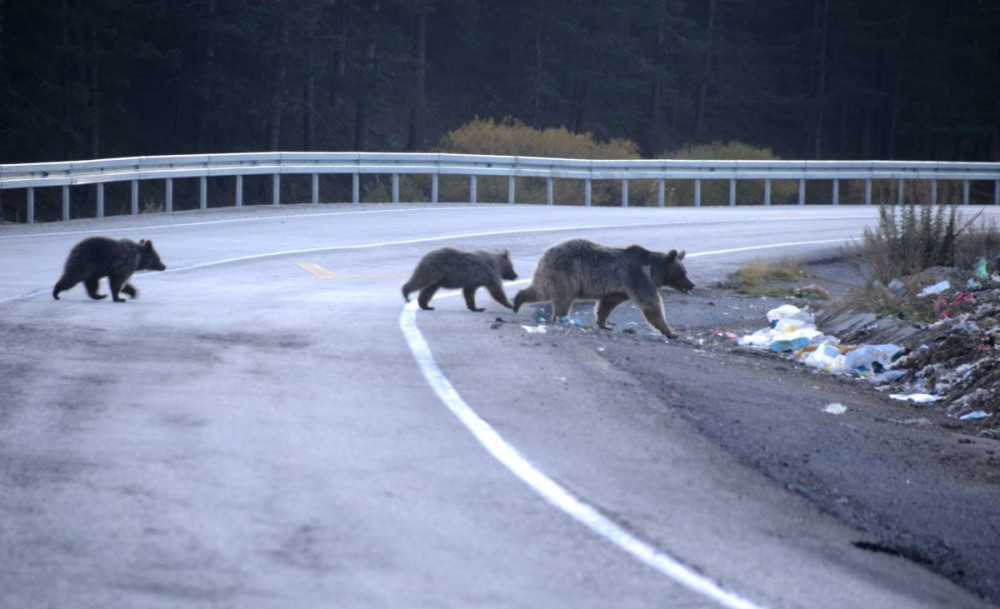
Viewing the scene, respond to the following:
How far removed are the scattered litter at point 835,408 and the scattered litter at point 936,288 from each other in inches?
267

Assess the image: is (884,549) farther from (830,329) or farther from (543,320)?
(830,329)

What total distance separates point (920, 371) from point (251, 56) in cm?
3928

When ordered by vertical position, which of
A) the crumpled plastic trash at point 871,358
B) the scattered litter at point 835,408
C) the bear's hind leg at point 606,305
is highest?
the bear's hind leg at point 606,305

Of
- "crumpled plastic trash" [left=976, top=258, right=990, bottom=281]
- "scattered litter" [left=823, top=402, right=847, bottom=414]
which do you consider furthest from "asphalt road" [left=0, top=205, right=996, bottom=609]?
"crumpled plastic trash" [left=976, top=258, right=990, bottom=281]

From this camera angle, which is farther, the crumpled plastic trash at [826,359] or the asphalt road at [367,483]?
the crumpled plastic trash at [826,359]

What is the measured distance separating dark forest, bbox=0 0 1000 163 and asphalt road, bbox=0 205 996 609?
34.3 m

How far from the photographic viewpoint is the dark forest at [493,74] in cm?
4528

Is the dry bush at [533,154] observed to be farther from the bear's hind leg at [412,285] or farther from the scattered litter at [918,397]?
the scattered litter at [918,397]

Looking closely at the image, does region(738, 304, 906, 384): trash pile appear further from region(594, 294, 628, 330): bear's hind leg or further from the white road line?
the white road line

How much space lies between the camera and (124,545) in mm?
5172

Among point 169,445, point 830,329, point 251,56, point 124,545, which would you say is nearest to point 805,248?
point 830,329

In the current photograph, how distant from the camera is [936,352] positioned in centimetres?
1363

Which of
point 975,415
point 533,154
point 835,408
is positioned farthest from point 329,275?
point 533,154

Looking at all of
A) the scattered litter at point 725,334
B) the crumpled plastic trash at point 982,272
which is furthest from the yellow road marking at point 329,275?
the crumpled plastic trash at point 982,272
